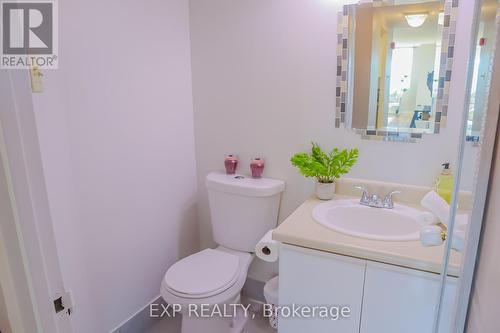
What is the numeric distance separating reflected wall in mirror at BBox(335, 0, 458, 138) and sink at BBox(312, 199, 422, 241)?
354mm

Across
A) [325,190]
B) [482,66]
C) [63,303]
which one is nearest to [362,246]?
[325,190]

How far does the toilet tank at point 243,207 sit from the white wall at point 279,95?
0.10 m

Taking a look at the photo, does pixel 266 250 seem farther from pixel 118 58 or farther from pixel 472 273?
pixel 118 58

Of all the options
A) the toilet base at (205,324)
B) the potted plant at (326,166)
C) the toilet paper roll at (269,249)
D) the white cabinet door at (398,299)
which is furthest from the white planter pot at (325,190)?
the toilet base at (205,324)

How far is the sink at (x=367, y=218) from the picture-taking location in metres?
1.36

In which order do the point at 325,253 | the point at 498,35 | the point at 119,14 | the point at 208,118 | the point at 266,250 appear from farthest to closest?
the point at 208,118, the point at 119,14, the point at 266,250, the point at 325,253, the point at 498,35

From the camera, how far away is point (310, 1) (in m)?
1.56

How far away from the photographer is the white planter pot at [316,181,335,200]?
5.11ft

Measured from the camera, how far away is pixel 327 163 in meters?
1.54

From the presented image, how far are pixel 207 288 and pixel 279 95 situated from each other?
1042 mm

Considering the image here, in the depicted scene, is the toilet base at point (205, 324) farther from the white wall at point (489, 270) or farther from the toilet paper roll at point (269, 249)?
the white wall at point (489, 270)

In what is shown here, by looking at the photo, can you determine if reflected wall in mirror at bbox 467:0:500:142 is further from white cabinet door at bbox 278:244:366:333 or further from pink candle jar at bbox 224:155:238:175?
pink candle jar at bbox 224:155:238:175

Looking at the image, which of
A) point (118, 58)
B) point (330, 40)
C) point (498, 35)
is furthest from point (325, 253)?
point (118, 58)

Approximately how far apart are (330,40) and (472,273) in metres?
1.22
